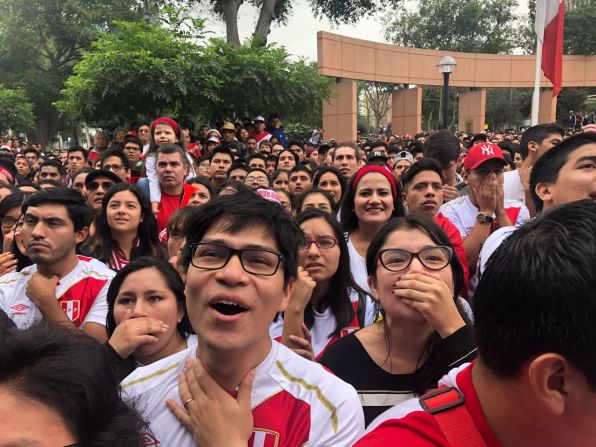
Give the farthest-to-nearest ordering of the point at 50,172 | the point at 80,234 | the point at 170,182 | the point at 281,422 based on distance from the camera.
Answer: the point at 50,172 < the point at 170,182 < the point at 80,234 < the point at 281,422

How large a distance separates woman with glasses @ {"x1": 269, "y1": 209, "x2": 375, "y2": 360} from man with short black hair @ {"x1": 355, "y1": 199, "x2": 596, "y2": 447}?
148cm

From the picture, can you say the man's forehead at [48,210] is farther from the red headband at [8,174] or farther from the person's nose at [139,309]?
the red headband at [8,174]

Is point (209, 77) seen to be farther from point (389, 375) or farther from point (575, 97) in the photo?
point (575, 97)

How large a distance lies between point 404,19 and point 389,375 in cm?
4242

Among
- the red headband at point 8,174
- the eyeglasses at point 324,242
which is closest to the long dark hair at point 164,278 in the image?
the eyeglasses at point 324,242

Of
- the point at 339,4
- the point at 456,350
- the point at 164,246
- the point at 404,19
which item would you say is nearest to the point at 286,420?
the point at 456,350

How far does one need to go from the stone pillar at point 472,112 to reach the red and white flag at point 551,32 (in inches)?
624

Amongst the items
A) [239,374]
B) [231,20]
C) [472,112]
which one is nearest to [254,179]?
[239,374]

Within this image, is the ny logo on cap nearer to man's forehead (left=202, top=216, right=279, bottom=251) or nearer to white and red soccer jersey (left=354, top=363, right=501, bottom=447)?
man's forehead (left=202, top=216, right=279, bottom=251)

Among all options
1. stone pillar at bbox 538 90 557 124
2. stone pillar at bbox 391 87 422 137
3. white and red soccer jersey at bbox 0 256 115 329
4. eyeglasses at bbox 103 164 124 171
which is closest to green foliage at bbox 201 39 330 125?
eyeglasses at bbox 103 164 124 171

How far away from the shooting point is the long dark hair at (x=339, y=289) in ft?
8.99

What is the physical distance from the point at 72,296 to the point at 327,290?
61.8 inches

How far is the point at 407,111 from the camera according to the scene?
75.4 ft

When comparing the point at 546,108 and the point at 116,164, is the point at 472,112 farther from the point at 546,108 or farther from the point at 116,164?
the point at 116,164
